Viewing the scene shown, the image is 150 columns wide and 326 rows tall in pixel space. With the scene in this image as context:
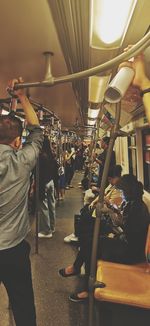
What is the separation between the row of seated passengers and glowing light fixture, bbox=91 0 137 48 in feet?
4.35

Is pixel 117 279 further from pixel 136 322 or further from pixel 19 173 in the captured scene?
pixel 19 173

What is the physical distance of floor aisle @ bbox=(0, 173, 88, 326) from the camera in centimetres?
243

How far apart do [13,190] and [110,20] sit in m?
1.12

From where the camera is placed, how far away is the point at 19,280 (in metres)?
1.70

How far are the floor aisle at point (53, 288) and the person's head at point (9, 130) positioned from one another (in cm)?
169

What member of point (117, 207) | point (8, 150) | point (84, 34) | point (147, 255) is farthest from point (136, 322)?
point (84, 34)

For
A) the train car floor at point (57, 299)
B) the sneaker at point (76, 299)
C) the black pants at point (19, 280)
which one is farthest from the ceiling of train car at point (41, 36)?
the sneaker at point (76, 299)

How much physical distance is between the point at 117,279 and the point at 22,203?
41.6 inches

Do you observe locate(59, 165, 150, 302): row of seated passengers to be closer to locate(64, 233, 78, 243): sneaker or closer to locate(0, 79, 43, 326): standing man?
locate(0, 79, 43, 326): standing man

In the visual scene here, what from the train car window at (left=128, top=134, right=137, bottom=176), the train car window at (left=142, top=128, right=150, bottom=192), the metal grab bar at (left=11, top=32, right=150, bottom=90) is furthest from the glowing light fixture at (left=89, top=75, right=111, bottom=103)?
the train car window at (left=128, top=134, right=137, bottom=176)

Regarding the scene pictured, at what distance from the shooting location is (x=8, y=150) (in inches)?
64.2

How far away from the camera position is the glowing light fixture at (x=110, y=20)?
1307 millimetres

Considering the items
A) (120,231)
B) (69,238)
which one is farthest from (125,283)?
(69,238)

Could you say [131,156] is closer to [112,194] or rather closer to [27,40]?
[112,194]
